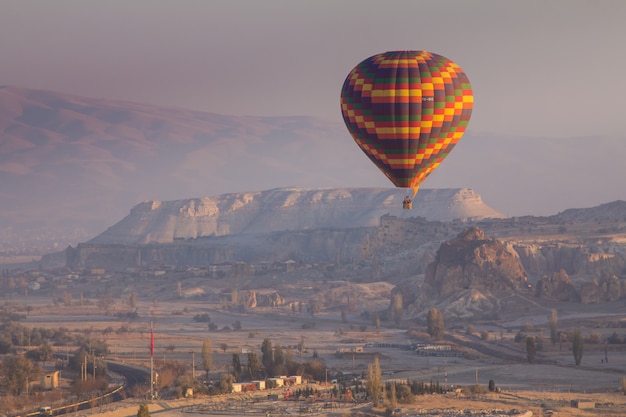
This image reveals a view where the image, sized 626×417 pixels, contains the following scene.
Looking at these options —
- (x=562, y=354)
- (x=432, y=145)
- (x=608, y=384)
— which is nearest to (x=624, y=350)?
(x=562, y=354)

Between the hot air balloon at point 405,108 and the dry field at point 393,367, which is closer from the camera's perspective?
the hot air balloon at point 405,108

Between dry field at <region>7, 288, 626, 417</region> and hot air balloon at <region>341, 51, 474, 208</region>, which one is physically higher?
hot air balloon at <region>341, 51, 474, 208</region>

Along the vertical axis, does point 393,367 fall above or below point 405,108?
below

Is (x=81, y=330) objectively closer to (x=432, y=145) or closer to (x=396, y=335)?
(x=396, y=335)

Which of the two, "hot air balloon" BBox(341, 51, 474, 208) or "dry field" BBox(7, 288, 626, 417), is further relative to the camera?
"dry field" BBox(7, 288, 626, 417)
